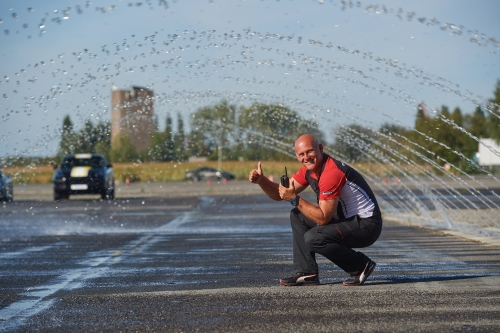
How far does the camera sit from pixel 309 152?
306 inches

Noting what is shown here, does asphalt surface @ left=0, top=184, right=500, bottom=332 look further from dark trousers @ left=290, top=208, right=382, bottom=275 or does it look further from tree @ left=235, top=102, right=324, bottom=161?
tree @ left=235, top=102, right=324, bottom=161

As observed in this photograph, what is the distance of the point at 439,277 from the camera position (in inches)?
334

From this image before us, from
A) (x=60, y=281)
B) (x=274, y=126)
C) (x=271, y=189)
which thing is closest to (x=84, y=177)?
(x=274, y=126)

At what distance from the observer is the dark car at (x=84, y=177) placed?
33500 millimetres

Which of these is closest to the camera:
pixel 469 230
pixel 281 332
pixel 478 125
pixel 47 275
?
pixel 281 332

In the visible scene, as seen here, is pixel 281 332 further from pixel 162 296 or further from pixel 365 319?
pixel 162 296

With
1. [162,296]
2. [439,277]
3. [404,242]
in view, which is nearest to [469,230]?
[404,242]

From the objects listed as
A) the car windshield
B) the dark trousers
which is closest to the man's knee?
the dark trousers

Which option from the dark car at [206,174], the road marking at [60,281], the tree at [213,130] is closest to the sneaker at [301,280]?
the road marking at [60,281]

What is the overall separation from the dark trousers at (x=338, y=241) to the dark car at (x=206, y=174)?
65.5 metres

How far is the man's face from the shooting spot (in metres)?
7.77

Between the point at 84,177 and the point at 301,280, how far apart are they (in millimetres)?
26370

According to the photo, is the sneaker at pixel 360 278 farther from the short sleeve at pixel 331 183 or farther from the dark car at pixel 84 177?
the dark car at pixel 84 177

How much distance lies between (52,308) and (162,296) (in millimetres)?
→ 951
